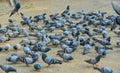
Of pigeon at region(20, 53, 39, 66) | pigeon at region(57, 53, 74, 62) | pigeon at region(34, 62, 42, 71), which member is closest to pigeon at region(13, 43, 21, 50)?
pigeon at region(20, 53, 39, 66)

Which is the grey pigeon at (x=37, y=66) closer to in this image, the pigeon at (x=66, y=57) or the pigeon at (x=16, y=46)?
the pigeon at (x=66, y=57)

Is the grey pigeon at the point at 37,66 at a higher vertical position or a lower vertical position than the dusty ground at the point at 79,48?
higher

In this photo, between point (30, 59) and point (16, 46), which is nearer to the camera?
point (30, 59)

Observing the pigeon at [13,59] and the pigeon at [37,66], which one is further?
the pigeon at [13,59]

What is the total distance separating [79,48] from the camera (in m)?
6.69

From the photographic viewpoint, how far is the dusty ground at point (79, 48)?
564 cm

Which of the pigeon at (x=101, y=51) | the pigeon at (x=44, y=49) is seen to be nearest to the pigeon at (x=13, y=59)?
the pigeon at (x=44, y=49)

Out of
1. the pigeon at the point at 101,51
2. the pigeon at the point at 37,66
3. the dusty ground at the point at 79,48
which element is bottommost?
the dusty ground at the point at 79,48

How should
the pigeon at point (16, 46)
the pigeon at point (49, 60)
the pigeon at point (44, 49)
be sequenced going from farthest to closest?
the pigeon at point (16, 46) < the pigeon at point (44, 49) < the pigeon at point (49, 60)

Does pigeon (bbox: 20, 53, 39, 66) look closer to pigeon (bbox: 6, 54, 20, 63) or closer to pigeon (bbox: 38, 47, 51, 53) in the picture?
pigeon (bbox: 6, 54, 20, 63)

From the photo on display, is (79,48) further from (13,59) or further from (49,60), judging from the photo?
(13,59)

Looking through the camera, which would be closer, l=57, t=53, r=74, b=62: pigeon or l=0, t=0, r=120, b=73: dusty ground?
l=0, t=0, r=120, b=73: dusty ground

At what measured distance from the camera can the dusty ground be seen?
5.64 meters

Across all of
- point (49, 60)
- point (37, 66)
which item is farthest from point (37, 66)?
point (49, 60)
